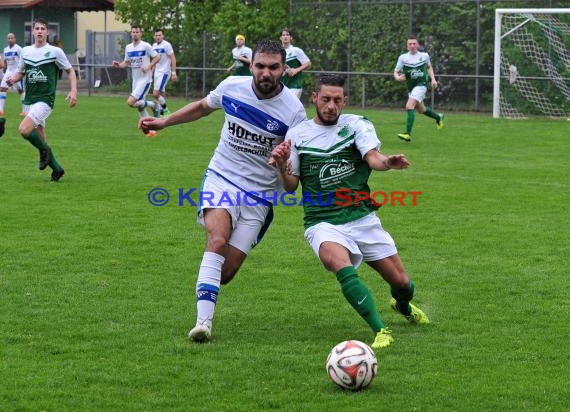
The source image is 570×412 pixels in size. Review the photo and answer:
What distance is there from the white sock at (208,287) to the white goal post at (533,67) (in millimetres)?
20613

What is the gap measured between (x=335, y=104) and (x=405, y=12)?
25.4 meters

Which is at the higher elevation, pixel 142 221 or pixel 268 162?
pixel 268 162

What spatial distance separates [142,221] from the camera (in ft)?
37.6

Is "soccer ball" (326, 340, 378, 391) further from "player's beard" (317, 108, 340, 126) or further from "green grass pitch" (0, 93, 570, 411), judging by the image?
"player's beard" (317, 108, 340, 126)

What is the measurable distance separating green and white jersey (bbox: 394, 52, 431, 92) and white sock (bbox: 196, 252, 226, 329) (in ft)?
51.1

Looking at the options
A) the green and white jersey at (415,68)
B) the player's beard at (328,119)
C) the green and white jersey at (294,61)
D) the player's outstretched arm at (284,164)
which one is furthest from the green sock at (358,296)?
the green and white jersey at (294,61)

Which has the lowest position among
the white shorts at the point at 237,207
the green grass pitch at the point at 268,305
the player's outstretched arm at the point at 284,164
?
the green grass pitch at the point at 268,305

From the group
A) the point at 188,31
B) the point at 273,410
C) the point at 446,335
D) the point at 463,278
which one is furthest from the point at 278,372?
the point at 188,31

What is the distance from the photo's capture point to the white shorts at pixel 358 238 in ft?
22.0

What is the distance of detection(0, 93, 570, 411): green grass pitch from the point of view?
18.5ft

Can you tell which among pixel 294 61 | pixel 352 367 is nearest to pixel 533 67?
pixel 294 61

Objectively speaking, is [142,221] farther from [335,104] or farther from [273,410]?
[273,410]

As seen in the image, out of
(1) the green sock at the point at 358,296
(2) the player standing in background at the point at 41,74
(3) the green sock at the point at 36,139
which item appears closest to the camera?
(1) the green sock at the point at 358,296

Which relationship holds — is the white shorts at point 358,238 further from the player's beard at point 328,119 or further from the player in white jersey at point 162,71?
the player in white jersey at point 162,71
